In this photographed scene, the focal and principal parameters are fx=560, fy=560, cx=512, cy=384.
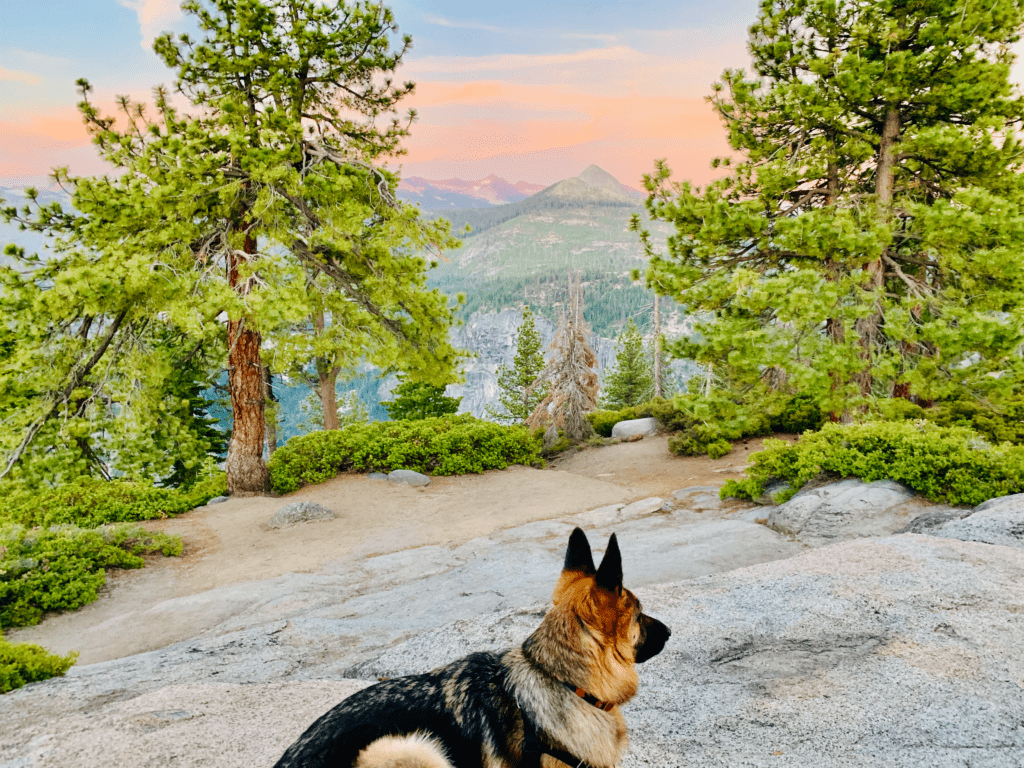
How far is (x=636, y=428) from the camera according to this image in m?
22.2

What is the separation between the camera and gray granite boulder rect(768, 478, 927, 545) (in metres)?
8.07

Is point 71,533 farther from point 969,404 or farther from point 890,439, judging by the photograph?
point 969,404

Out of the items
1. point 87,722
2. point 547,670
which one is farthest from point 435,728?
point 87,722

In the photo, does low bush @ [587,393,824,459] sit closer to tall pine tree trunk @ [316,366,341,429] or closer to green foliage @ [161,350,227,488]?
tall pine tree trunk @ [316,366,341,429]

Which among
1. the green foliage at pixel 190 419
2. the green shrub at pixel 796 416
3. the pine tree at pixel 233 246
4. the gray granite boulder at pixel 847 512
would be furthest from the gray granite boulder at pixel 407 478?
the green shrub at pixel 796 416

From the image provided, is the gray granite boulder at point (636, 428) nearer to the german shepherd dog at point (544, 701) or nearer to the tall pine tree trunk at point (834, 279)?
the tall pine tree trunk at point (834, 279)

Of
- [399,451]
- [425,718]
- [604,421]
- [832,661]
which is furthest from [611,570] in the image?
[604,421]

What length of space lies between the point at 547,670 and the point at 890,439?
9.11 m

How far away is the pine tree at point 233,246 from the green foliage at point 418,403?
1214 centimetres

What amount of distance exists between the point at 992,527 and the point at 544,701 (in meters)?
6.99

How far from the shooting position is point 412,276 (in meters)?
14.0

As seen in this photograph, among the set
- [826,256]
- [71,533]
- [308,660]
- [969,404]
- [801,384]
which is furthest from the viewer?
[969,404]

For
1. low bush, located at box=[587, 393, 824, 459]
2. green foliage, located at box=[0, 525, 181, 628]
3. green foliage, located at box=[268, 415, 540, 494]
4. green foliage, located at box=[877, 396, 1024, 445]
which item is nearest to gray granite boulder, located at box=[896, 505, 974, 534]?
green foliage, located at box=[877, 396, 1024, 445]

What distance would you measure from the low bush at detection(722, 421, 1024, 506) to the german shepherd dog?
329 inches
